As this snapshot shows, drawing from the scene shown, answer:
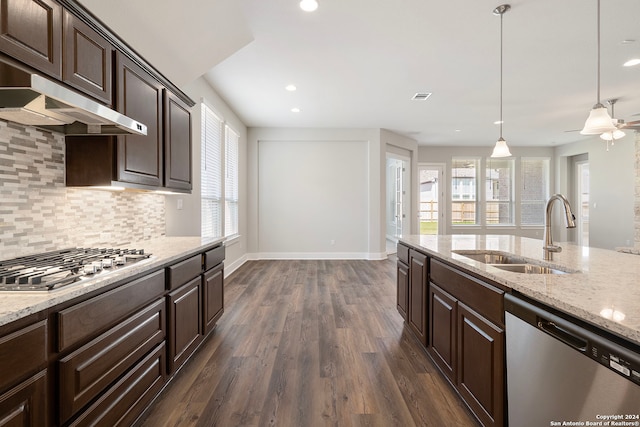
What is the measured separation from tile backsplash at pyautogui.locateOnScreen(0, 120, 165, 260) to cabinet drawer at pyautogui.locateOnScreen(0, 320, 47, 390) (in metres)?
0.86

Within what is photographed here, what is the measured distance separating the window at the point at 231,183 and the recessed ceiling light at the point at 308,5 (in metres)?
2.93

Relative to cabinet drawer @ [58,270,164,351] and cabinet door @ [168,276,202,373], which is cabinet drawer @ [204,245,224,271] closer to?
cabinet door @ [168,276,202,373]

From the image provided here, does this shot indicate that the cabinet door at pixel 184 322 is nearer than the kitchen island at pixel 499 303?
No

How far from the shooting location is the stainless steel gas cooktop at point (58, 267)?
1.18 metres

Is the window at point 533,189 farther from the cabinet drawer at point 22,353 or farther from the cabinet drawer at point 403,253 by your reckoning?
the cabinet drawer at point 22,353

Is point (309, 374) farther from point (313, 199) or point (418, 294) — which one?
point (313, 199)

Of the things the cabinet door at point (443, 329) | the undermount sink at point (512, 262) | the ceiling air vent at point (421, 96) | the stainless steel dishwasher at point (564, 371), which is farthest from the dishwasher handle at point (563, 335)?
the ceiling air vent at point (421, 96)

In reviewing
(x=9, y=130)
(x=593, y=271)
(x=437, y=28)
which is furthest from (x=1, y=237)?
(x=437, y=28)

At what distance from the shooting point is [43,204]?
1853mm

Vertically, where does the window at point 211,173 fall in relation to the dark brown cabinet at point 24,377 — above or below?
above

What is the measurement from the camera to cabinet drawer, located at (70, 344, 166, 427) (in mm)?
1332

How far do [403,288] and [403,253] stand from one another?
0.34m

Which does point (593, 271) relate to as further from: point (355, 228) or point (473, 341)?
point (355, 228)

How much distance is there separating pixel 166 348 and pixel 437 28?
346 centimetres
